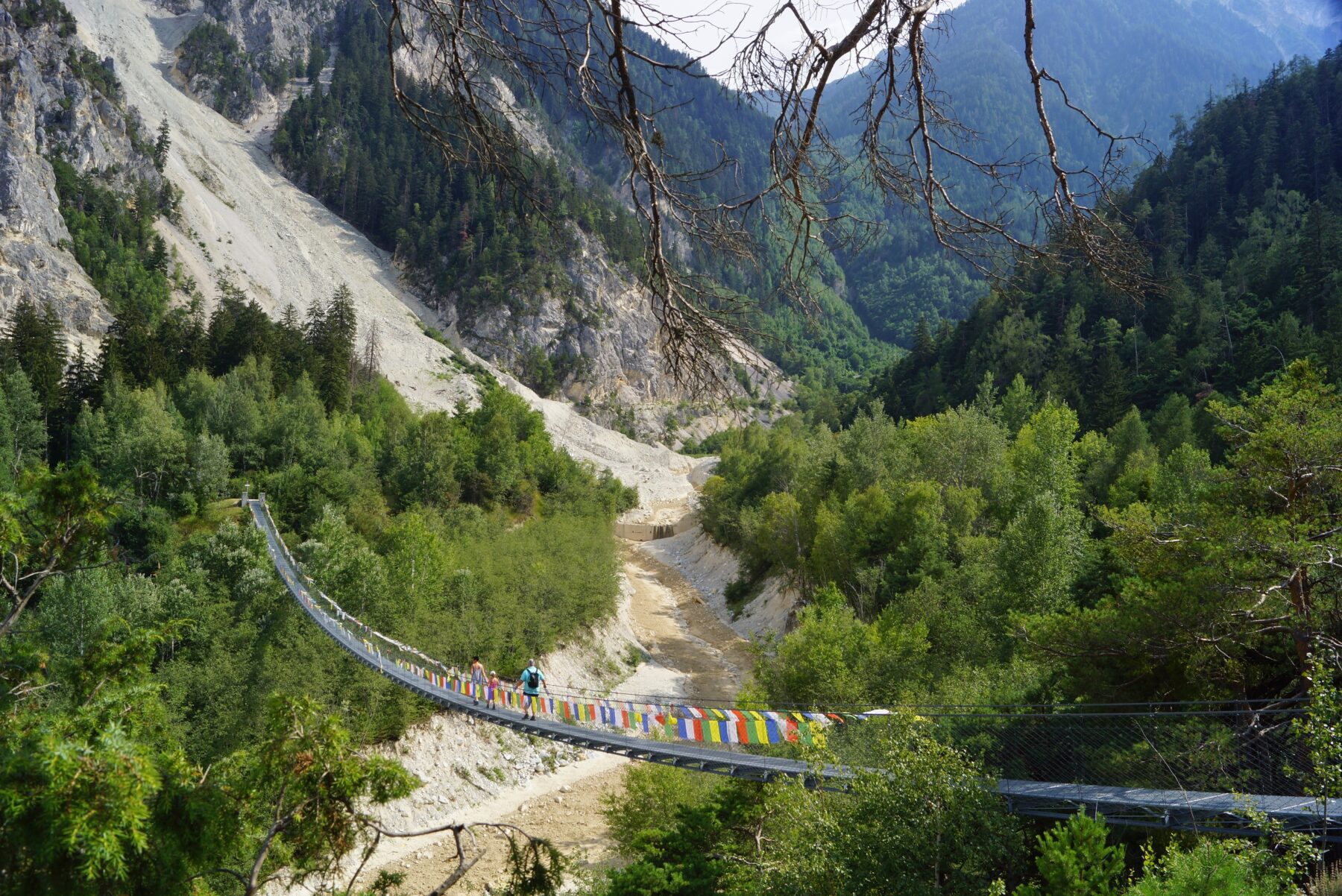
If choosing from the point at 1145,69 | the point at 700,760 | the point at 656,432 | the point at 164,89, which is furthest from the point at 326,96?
the point at 1145,69

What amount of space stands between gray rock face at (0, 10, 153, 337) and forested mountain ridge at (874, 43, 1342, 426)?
56.8 m

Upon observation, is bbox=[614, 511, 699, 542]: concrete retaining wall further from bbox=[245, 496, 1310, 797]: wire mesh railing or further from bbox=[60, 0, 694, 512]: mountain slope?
bbox=[245, 496, 1310, 797]: wire mesh railing

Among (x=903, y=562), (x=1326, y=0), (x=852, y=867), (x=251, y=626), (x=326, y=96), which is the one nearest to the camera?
(x=1326, y=0)

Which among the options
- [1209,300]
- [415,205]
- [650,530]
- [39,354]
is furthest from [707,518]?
[415,205]

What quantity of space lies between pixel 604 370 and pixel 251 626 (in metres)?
77.1

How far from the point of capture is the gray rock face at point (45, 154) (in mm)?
49344

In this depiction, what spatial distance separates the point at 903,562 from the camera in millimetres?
26031

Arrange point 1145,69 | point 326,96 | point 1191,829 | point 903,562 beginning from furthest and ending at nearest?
1. point 1145,69
2. point 326,96
3. point 903,562
4. point 1191,829

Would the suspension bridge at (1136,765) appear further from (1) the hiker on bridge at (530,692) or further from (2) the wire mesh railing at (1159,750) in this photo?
(1) the hiker on bridge at (530,692)

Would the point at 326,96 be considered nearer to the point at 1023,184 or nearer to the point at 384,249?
the point at 384,249

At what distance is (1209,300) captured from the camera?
44.3 meters

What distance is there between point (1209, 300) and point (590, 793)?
43160 mm

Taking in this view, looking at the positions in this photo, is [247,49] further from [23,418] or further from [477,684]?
[477,684]

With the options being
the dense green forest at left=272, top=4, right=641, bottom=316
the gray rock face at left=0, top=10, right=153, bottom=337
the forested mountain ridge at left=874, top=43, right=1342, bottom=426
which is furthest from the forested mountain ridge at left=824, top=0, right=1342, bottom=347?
the gray rock face at left=0, top=10, right=153, bottom=337
